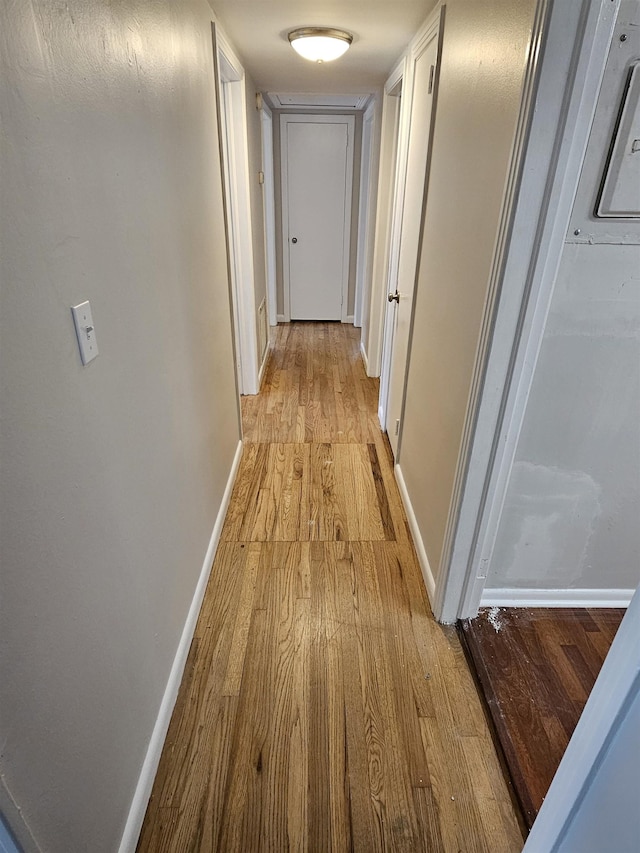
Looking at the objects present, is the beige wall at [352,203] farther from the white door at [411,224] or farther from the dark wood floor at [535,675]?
the dark wood floor at [535,675]

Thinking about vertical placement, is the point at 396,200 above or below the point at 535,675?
above

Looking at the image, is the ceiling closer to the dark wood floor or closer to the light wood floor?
the light wood floor

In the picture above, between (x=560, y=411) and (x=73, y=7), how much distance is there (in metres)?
1.46

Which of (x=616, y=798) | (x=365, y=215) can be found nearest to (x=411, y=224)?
(x=616, y=798)

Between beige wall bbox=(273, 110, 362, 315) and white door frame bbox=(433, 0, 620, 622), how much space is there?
162 inches

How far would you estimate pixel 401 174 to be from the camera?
2627 mm

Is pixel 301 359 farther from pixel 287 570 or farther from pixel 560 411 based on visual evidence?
pixel 560 411

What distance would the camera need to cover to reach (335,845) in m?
1.20

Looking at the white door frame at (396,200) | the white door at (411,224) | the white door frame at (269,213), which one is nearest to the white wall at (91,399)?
the white door at (411,224)

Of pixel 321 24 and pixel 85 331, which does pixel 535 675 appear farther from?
pixel 321 24

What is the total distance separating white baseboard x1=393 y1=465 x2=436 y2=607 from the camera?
1.87 metres

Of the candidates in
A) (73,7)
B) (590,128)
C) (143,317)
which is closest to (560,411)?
(590,128)

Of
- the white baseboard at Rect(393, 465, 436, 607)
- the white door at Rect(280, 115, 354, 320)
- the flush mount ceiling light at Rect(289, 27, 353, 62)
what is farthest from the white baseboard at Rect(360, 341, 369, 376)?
the flush mount ceiling light at Rect(289, 27, 353, 62)

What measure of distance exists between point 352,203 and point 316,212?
374 mm
